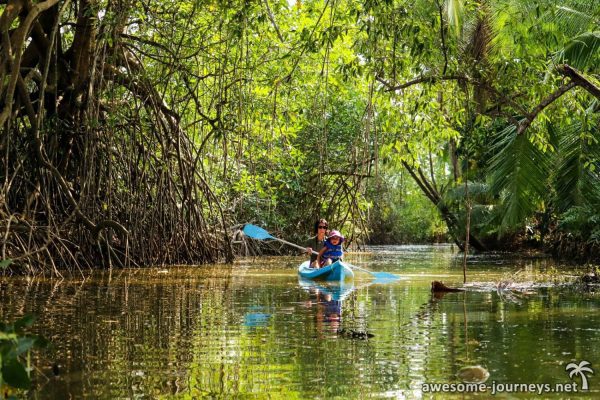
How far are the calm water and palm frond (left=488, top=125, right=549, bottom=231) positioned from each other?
5666 millimetres

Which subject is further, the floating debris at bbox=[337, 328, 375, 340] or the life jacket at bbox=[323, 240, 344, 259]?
the life jacket at bbox=[323, 240, 344, 259]

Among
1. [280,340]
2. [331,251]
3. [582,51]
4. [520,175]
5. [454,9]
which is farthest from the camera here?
[520,175]

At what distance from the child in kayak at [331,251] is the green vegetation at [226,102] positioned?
50.6 inches

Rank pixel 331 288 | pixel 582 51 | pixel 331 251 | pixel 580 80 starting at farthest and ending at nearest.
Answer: pixel 582 51 → pixel 331 251 → pixel 331 288 → pixel 580 80

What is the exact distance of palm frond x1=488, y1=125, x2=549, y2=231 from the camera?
1430 cm

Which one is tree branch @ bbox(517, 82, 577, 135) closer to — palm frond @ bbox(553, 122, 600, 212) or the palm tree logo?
the palm tree logo

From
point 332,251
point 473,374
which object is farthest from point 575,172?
point 473,374

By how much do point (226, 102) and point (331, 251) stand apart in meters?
2.57

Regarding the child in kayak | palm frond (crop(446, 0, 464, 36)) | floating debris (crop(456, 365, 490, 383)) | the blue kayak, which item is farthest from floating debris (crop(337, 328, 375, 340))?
the child in kayak

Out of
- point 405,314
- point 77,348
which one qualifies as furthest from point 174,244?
point 77,348

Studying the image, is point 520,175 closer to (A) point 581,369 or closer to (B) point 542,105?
(B) point 542,105

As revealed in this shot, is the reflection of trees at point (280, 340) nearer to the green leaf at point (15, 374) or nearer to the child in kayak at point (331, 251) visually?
the green leaf at point (15, 374)

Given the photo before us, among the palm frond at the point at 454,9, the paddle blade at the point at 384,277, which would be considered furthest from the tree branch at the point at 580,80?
the paddle blade at the point at 384,277

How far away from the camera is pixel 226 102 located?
35.7 feet
